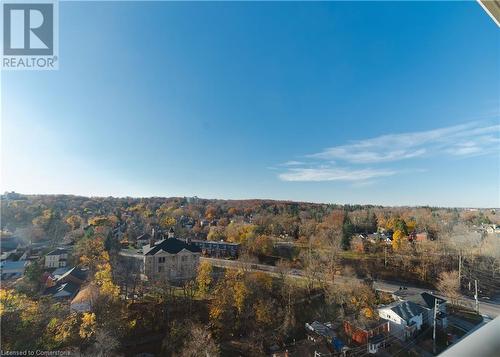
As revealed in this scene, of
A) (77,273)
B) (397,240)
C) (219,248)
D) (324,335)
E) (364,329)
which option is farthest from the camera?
(397,240)

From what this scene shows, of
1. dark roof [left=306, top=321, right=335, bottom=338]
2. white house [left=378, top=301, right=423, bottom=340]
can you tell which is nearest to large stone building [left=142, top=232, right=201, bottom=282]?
dark roof [left=306, top=321, right=335, bottom=338]

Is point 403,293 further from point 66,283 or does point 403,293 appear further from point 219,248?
point 66,283

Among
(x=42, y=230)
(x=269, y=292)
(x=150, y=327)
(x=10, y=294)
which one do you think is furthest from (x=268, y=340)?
(x=42, y=230)

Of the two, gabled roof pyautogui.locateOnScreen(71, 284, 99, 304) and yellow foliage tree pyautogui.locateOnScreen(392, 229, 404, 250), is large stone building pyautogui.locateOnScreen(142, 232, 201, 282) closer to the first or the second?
gabled roof pyautogui.locateOnScreen(71, 284, 99, 304)

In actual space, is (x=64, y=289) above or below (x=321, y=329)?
above

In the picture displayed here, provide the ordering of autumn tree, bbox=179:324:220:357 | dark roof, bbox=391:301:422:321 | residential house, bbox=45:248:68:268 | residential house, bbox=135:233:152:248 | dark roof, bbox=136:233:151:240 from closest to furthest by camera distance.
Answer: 1. autumn tree, bbox=179:324:220:357
2. dark roof, bbox=391:301:422:321
3. residential house, bbox=45:248:68:268
4. residential house, bbox=135:233:152:248
5. dark roof, bbox=136:233:151:240

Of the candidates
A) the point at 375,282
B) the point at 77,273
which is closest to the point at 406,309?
the point at 375,282
